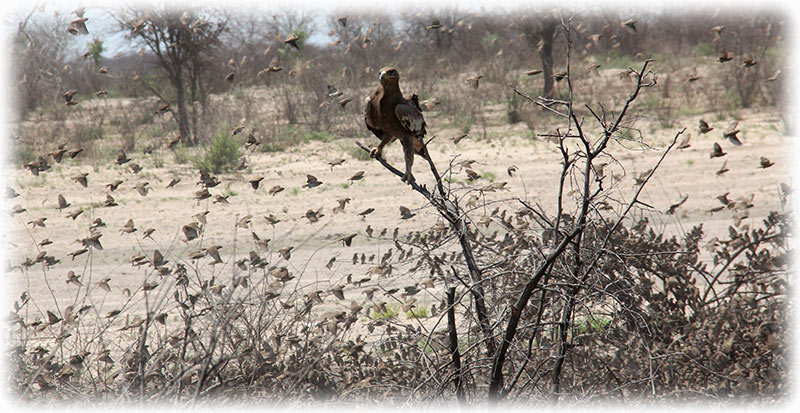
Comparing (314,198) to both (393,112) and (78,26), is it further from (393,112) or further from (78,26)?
(393,112)

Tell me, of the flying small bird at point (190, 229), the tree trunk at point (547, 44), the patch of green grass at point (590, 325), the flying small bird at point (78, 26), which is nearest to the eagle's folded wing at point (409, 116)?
the patch of green grass at point (590, 325)

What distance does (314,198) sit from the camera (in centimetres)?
1019

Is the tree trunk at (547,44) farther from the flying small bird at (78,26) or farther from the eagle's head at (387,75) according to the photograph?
the eagle's head at (387,75)

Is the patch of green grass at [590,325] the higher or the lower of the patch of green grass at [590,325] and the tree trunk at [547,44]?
the lower

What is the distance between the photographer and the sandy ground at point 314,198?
23.7 ft

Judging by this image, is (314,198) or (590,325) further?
(314,198)

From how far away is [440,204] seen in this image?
2.99 meters

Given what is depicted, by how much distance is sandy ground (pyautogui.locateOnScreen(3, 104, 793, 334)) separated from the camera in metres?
7.21

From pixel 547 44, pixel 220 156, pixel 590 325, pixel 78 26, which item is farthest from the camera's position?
pixel 547 44

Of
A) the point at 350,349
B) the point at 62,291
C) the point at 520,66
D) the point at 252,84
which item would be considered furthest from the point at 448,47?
the point at 350,349

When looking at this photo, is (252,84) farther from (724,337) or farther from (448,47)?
(724,337)

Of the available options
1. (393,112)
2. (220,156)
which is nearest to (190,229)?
(393,112)

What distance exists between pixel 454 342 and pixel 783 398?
1.83 metres

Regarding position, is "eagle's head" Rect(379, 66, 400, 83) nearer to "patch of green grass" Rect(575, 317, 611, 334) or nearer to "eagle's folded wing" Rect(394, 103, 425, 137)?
"eagle's folded wing" Rect(394, 103, 425, 137)
